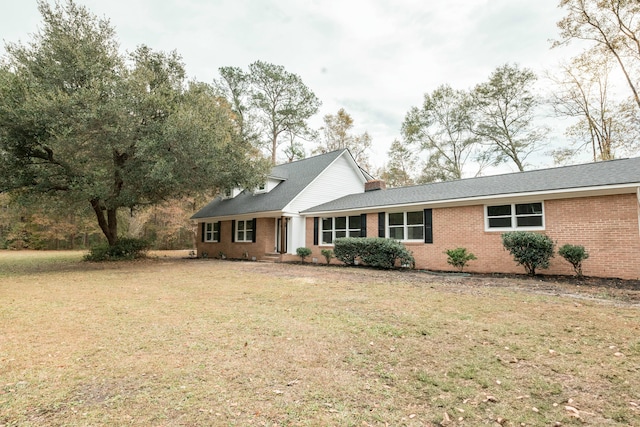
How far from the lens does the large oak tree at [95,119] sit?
1171cm

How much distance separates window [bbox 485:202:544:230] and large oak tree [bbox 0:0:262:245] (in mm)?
10665

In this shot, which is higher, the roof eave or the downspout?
the roof eave

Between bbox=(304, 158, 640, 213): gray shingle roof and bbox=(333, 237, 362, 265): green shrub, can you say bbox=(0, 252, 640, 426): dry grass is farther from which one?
bbox=(333, 237, 362, 265): green shrub

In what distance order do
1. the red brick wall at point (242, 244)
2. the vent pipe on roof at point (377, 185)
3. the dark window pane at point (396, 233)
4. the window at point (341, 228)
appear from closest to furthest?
the dark window pane at point (396, 233)
the window at point (341, 228)
the red brick wall at point (242, 244)
the vent pipe on roof at point (377, 185)

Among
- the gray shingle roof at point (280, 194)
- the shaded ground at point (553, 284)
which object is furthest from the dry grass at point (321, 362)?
the gray shingle roof at point (280, 194)

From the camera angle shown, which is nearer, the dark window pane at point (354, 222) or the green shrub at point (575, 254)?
the green shrub at point (575, 254)

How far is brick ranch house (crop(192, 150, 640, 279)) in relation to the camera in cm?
937

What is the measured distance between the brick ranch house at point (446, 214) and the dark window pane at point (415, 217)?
0.04 m

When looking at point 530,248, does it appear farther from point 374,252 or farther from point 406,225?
point 374,252

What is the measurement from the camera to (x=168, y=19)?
1301 centimetres

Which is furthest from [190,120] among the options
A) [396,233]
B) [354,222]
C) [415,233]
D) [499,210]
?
[499,210]

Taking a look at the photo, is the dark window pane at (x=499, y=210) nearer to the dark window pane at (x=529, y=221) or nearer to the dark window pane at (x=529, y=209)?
the dark window pane at (x=529, y=209)

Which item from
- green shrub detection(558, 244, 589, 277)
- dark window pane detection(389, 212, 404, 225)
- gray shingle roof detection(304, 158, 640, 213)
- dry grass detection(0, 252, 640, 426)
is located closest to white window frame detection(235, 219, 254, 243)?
gray shingle roof detection(304, 158, 640, 213)

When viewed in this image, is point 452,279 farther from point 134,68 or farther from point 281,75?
point 281,75
